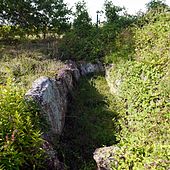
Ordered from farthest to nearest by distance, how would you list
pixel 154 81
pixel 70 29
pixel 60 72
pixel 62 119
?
pixel 70 29, pixel 60 72, pixel 62 119, pixel 154 81

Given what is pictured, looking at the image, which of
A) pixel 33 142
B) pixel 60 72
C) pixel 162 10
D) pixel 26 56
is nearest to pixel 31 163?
pixel 33 142

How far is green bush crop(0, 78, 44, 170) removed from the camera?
171 inches

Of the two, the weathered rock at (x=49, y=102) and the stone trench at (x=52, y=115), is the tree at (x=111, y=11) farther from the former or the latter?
the weathered rock at (x=49, y=102)

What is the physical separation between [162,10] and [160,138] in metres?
10.5

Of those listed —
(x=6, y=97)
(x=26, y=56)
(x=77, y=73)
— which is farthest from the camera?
(x=77, y=73)

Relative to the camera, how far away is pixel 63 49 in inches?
656

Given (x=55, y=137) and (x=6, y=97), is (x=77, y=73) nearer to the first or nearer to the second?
(x=55, y=137)

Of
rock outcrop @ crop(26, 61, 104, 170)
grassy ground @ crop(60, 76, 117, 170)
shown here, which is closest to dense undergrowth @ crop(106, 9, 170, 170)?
grassy ground @ crop(60, 76, 117, 170)

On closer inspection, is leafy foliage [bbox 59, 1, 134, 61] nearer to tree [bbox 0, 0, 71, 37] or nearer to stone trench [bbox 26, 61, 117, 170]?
tree [bbox 0, 0, 71, 37]

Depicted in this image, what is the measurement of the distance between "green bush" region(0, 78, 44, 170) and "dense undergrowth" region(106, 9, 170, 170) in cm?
150

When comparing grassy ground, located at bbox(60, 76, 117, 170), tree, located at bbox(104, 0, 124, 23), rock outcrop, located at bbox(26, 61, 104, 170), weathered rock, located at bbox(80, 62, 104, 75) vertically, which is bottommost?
grassy ground, located at bbox(60, 76, 117, 170)

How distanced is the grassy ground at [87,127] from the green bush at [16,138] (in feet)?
6.02

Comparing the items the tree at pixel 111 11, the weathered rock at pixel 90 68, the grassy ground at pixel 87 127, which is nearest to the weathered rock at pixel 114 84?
the grassy ground at pixel 87 127

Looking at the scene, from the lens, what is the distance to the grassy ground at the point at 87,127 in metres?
7.28
